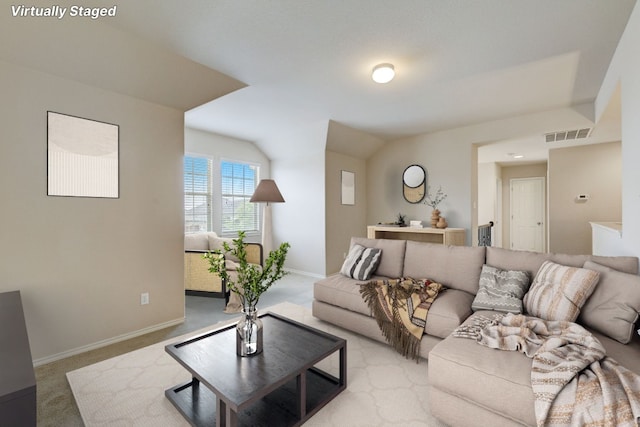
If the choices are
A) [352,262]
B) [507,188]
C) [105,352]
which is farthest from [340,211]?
[507,188]

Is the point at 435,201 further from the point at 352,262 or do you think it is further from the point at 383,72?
the point at 383,72

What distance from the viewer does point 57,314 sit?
91.6 inches

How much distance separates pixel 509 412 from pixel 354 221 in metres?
4.49

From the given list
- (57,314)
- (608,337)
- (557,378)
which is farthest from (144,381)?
(608,337)

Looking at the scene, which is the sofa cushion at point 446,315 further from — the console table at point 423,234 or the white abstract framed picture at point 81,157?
the white abstract framed picture at point 81,157

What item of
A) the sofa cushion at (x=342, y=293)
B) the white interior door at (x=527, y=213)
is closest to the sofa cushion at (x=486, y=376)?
the sofa cushion at (x=342, y=293)

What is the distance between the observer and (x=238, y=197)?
5480 mm

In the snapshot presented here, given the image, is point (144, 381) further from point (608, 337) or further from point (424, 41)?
point (424, 41)

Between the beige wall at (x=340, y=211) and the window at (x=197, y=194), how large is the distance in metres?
2.10

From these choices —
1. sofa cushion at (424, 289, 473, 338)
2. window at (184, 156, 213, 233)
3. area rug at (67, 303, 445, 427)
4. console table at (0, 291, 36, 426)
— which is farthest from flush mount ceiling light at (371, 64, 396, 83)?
window at (184, 156, 213, 233)

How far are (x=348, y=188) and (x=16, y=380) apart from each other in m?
4.95

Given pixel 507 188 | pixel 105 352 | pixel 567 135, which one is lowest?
pixel 105 352

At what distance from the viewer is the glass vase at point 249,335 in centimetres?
169

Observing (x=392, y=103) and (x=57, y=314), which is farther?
(x=392, y=103)
